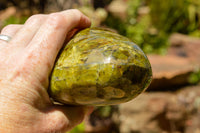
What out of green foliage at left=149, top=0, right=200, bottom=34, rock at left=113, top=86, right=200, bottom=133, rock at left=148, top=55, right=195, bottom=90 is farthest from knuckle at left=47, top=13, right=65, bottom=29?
green foliage at left=149, top=0, right=200, bottom=34

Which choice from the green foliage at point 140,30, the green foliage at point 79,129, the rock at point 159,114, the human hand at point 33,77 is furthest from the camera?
the green foliage at point 140,30

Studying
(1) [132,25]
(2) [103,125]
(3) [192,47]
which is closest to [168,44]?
(3) [192,47]

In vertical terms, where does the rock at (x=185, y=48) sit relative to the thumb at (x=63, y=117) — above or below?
below

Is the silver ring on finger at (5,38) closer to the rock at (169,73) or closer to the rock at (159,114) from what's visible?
the rock at (159,114)

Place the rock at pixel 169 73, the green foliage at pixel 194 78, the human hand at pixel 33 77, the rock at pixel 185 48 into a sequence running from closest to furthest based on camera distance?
the human hand at pixel 33 77
the rock at pixel 169 73
the green foliage at pixel 194 78
the rock at pixel 185 48

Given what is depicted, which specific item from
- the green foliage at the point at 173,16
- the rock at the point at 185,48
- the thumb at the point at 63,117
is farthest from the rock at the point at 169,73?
the thumb at the point at 63,117

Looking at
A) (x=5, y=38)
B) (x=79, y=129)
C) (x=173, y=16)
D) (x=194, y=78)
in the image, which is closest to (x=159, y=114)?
(x=79, y=129)

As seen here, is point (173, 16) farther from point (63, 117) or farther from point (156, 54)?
point (63, 117)

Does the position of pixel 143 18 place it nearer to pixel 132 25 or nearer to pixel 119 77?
pixel 132 25
